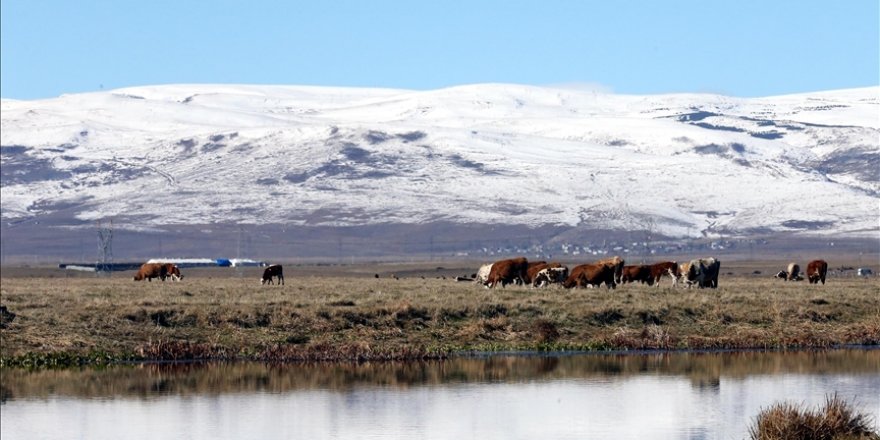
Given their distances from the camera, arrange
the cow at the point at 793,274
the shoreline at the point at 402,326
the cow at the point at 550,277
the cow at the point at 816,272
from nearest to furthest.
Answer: the shoreline at the point at 402,326
the cow at the point at 550,277
the cow at the point at 816,272
the cow at the point at 793,274

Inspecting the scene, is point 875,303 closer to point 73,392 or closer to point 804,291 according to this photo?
point 804,291

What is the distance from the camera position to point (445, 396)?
108ft

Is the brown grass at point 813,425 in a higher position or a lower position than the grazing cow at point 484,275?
lower

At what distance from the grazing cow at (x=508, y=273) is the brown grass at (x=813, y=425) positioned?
35.6 metres

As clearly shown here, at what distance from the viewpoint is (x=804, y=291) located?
55969 millimetres

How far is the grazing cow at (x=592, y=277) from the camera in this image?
187 feet

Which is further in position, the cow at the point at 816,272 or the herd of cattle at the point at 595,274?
the cow at the point at 816,272

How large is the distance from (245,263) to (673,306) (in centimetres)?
11996

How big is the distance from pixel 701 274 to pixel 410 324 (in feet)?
63.6

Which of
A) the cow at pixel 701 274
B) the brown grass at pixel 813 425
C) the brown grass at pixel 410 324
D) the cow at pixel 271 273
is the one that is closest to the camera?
the brown grass at pixel 813 425

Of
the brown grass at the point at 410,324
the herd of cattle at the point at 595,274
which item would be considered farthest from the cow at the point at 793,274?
the brown grass at the point at 410,324

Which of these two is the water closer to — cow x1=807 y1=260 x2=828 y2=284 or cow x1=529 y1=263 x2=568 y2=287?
cow x1=529 y1=263 x2=568 y2=287

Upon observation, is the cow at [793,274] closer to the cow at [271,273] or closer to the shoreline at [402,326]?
the shoreline at [402,326]

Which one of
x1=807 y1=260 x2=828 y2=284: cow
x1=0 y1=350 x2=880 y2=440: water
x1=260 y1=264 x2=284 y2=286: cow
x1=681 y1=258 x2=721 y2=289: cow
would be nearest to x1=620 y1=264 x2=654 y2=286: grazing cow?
x1=681 y1=258 x2=721 y2=289: cow
